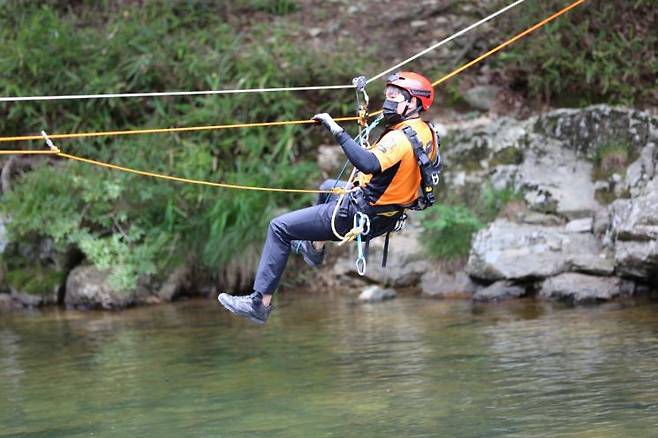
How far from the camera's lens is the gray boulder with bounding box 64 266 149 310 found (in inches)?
564

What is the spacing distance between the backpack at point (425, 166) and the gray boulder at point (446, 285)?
207 inches

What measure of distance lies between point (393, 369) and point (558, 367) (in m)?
1.44

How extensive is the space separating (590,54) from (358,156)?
8.76 metres

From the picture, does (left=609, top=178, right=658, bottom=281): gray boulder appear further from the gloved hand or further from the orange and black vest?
the gloved hand

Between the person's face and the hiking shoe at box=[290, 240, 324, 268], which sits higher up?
the person's face

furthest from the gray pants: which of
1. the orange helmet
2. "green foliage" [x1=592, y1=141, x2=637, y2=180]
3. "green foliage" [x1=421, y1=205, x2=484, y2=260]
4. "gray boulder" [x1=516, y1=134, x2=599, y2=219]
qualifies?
"green foliage" [x1=592, y1=141, x2=637, y2=180]

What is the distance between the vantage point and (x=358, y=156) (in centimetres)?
796

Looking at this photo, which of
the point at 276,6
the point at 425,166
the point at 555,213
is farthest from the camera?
the point at 276,6

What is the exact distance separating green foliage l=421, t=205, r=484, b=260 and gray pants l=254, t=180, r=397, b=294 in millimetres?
5435

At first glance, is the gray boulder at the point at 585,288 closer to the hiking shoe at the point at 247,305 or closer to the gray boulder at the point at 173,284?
the gray boulder at the point at 173,284

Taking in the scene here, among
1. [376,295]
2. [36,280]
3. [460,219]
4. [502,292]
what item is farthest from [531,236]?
[36,280]

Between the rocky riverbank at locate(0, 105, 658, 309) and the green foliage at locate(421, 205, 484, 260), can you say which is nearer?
the rocky riverbank at locate(0, 105, 658, 309)

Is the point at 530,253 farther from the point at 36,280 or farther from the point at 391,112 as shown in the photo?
the point at 36,280

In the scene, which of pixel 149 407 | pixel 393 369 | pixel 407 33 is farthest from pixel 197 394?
pixel 407 33
